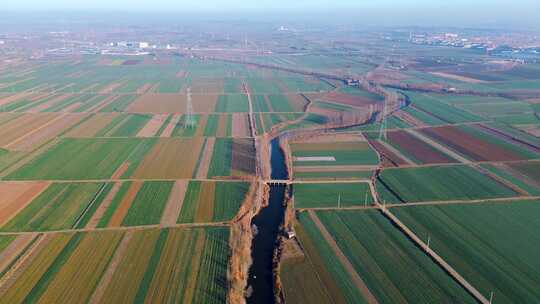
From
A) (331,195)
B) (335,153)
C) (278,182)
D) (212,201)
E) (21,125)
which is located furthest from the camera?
(21,125)

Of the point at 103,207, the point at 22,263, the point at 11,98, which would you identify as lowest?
the point at 22,263

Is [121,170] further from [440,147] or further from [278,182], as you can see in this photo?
[440,147]

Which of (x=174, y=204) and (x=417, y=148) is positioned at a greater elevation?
(x=417, y=148)

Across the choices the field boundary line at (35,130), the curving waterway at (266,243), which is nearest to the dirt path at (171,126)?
the field boundary line at (35,130)

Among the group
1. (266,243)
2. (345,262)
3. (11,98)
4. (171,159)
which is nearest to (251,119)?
(171,159)

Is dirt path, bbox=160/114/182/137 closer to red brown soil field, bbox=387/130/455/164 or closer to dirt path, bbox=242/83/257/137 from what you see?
dirt path, bbox=242/83/257/137

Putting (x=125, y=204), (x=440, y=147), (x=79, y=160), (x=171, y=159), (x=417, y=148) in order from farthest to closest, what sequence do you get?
(x=440, y=147)
(x=417, y=148)
(x=171, y=159)
(x=79, y=160)
(x=125, y=204)

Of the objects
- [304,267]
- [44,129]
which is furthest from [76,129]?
[304,267]

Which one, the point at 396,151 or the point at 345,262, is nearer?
the point at 345,262

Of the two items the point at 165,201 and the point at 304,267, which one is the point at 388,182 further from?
the point at 165,201
